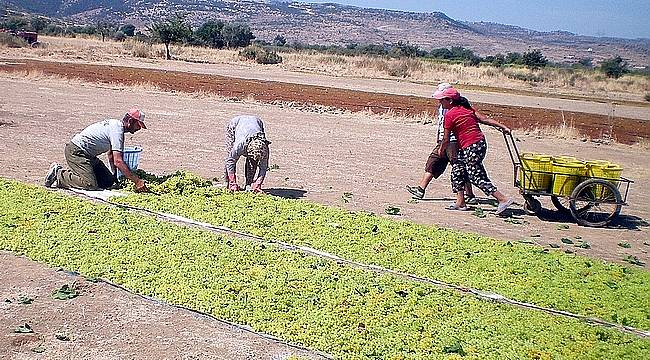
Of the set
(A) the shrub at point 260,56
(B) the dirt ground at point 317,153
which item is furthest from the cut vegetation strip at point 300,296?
(A) the shrub at point 260,56

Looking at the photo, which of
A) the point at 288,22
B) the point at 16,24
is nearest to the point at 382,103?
the point at 16,24

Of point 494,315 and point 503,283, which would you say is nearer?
Answer: point 494,315

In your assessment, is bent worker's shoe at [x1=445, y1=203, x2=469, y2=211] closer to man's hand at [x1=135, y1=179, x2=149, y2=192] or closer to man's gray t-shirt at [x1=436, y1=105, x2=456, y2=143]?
man's gray t-shirt at [x1=436, y1=105, x2=456, y2=143]

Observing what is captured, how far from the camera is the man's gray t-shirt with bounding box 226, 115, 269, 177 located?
970cm

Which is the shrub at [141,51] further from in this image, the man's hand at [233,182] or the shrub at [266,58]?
the man's hand at [233,182]

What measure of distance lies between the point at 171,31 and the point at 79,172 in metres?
62.7

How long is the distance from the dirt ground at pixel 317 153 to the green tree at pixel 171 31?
43.0 meters

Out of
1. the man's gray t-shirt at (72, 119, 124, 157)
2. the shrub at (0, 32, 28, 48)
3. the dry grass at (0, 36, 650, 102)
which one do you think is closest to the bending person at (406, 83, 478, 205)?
the man's gray t-shirt at (72, 119, 124, 157)

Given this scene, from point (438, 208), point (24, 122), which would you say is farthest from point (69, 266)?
point (24, 122)

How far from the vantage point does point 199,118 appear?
65.9 ft

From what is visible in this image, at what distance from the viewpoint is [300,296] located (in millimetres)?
6137

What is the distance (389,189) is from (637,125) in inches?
836

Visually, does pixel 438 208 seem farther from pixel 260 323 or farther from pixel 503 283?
pixel 260 323

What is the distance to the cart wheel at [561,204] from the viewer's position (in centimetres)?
1030
